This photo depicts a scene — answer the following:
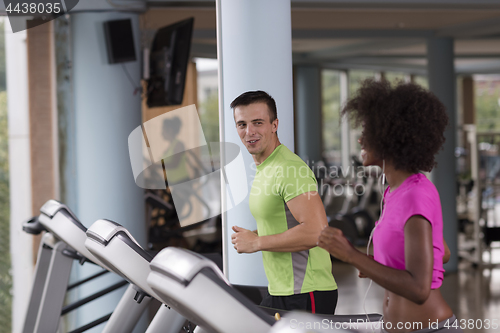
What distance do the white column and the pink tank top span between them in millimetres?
3475

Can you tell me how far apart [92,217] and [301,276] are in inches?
87.8

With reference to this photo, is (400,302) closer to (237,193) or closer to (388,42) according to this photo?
(237,193)

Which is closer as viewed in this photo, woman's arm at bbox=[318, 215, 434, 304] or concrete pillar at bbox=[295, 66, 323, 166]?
woman's arm at bbox=[318, 215, 434, 304]

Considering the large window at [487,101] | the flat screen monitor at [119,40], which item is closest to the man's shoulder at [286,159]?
the flat screen monitor at [119,40]

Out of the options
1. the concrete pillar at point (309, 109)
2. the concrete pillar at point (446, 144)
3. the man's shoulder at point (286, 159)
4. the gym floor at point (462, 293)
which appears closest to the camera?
the man's shoulder at point (286, 159)

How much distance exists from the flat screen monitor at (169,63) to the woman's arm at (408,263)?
2.71 m

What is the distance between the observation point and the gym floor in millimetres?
4504

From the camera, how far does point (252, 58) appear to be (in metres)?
2.32

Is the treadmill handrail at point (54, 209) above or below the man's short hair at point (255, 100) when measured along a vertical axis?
A: below

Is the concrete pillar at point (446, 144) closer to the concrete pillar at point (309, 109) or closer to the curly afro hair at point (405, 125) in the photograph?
the concrete pillar at point (309, 109)

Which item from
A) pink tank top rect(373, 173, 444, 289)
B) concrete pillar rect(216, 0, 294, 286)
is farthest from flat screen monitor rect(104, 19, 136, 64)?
pink tank top rect(373, 173, 444, 289)

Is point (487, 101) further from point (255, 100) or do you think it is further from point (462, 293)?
point (255, 100)

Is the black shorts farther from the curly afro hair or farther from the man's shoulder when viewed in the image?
the curly afro hair

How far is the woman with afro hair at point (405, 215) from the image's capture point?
122 centimetres
